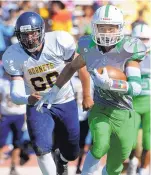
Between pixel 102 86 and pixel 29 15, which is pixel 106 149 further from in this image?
pixel 29 15

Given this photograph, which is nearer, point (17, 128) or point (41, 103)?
point (41, 103)

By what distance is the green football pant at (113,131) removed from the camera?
5.33 m

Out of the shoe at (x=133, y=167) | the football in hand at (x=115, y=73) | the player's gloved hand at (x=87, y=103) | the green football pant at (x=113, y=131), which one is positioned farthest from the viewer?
the shoe at (x=133, y=167)

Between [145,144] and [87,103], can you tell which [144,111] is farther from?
[87,103]

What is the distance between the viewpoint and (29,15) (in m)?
5.79

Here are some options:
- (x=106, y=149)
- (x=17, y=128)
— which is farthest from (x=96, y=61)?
(x=17, y=128)

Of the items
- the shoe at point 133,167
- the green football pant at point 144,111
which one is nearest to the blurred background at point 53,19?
the shoe at point 133,167

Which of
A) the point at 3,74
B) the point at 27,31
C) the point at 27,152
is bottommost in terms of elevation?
the point at 27,152

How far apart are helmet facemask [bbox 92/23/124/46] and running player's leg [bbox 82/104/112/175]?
1.65 ft

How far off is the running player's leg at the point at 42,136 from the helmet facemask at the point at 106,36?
849 mm

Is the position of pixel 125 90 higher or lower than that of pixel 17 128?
higher

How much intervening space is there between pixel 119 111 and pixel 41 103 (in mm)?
593

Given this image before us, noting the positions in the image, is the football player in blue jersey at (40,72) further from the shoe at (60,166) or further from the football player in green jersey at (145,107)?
the football player in green jersey at (145,107)

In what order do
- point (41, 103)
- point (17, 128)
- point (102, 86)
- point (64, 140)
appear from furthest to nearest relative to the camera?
1. point (17, 128)
2. point (64, 140)
3. point (41, 103)
4. point (102, 86)
